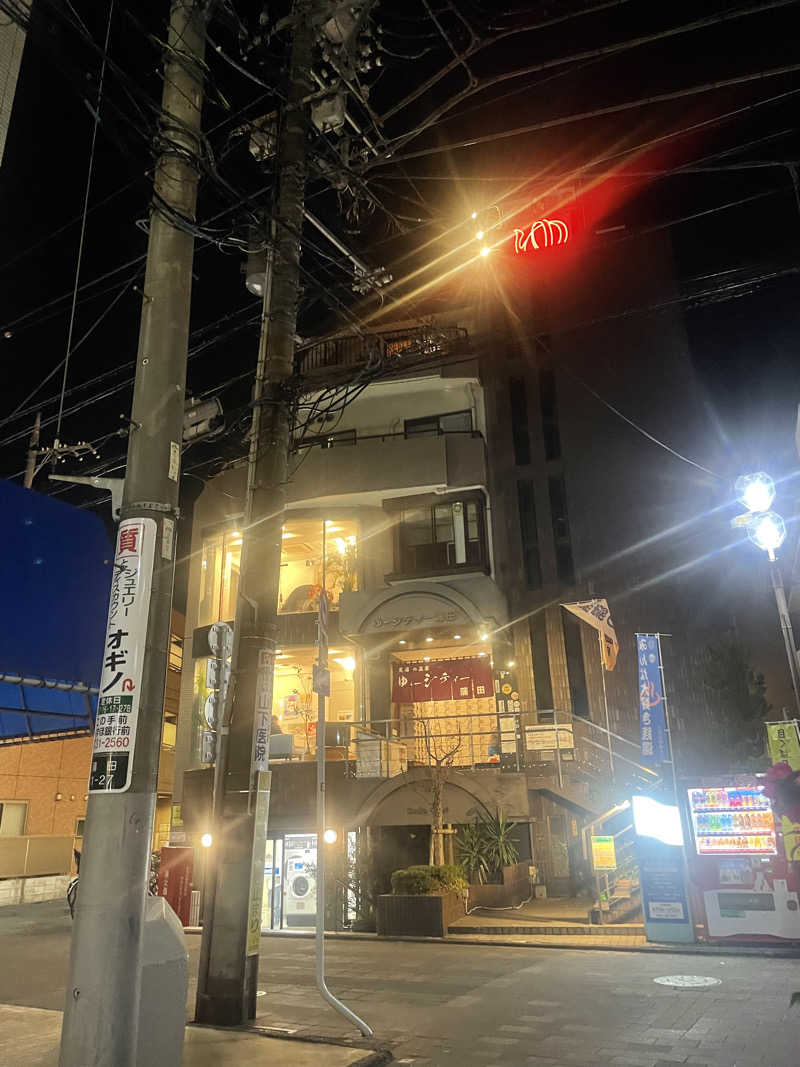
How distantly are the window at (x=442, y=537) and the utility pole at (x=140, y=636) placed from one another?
59.9ft

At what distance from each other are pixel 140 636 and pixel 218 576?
21976 millimetres

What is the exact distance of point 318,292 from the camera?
37.8 ft

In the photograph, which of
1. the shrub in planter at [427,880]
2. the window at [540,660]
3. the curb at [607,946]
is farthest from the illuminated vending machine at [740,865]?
the window at [540,660]

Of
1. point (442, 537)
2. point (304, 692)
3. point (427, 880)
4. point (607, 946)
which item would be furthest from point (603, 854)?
point (304, 692)

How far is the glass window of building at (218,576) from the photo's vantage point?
26.4 metres

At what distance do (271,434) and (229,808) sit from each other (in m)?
4.27

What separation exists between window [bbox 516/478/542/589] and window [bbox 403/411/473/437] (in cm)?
345

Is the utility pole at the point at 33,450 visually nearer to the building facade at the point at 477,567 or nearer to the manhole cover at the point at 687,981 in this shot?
the building facade at the point at 477,567

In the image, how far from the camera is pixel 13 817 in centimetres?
2467

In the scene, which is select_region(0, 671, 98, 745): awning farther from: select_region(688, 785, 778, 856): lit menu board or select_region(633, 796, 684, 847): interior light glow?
select_region(688, 785, 778, 856): lit menu board

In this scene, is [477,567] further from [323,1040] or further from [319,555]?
[323,1040]

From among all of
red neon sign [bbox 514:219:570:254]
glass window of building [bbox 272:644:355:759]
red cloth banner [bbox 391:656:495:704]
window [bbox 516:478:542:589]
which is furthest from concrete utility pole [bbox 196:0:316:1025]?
window [bbox 516:478:542:589]

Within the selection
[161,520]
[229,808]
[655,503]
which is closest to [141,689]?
[161,520]

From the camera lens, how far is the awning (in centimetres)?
763
